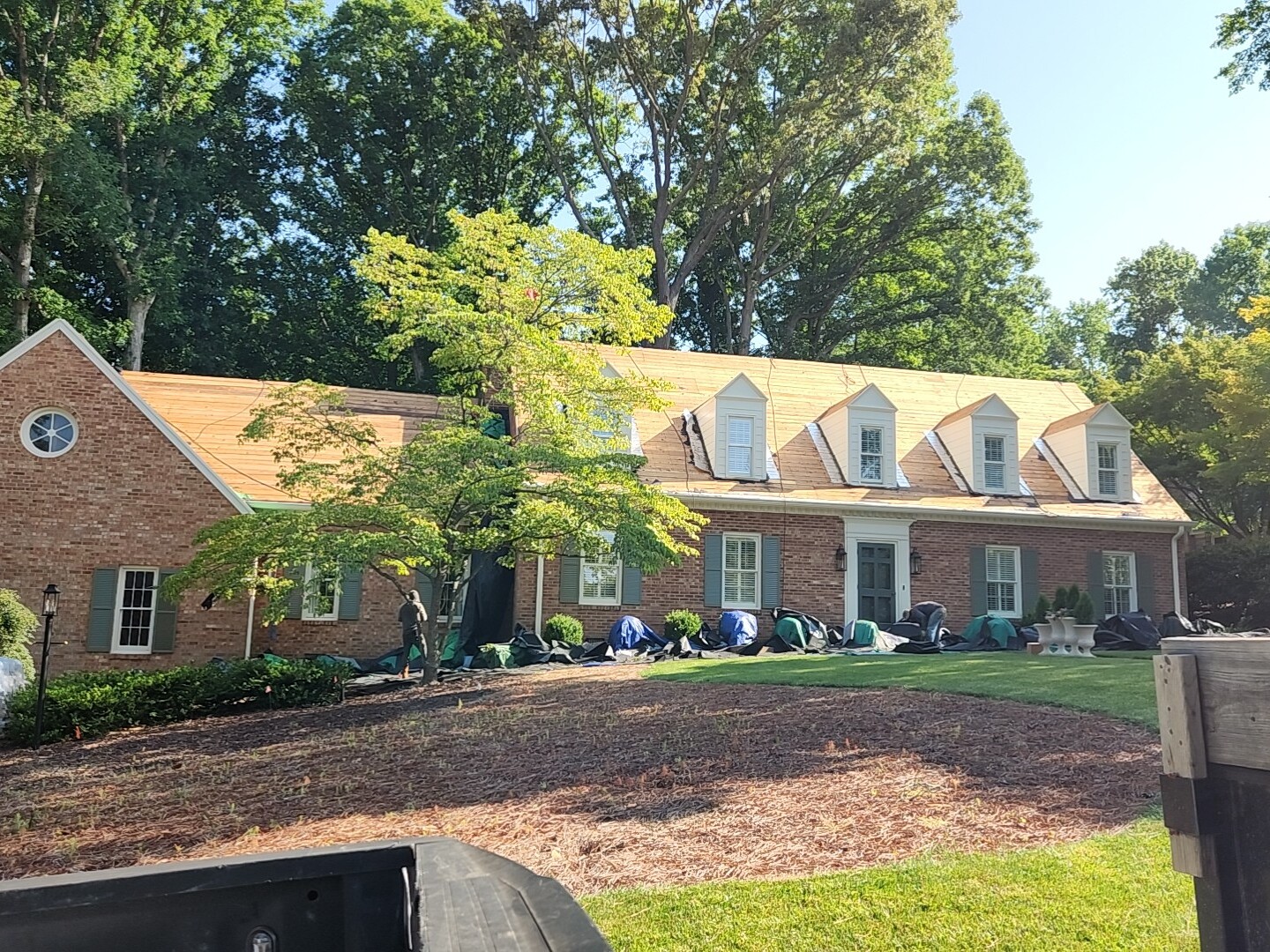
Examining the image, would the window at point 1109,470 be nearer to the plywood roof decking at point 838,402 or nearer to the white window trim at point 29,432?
the plywood roof decking at point 838,402

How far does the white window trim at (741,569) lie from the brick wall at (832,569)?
0.41 ft

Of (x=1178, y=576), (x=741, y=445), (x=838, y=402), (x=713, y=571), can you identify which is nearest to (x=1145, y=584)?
(x=1178, y=576)

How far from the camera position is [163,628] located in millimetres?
14805

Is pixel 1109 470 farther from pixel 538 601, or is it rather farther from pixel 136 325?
pixel 136 325

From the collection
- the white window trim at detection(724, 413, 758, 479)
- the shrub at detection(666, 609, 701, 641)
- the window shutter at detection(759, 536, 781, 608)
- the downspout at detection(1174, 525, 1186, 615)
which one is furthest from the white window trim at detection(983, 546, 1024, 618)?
the shrub at detection(666, 609, 701, 641)

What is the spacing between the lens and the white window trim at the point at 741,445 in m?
18.6

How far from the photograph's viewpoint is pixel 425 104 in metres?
32.2

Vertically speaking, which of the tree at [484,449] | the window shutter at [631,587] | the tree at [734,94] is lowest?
the window shutter at [631,587]

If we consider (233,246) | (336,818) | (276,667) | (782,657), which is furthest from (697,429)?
(233,246)

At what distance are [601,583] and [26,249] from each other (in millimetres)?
19338

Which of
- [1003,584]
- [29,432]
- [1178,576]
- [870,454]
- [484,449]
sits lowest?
[1003,584]

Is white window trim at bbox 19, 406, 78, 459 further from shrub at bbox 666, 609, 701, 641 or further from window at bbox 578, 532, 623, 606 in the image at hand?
shrub at bbox 666, 609, 701, 641

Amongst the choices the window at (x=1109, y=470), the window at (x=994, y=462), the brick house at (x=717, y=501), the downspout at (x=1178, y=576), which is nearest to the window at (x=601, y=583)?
the brick house at (x=717, y=501)

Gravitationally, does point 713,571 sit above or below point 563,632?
above
